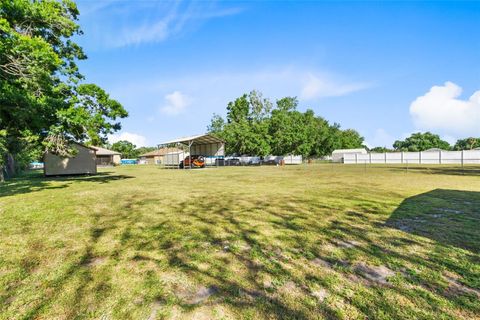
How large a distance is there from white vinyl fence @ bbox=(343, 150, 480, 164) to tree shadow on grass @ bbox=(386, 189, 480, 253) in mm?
32290

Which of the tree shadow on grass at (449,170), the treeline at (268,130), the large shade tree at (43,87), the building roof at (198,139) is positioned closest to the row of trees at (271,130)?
the treeline at (268,130)

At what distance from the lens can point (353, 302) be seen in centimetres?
224

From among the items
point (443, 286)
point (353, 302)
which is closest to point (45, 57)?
point (353, 302)

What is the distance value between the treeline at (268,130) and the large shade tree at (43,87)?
26379mm

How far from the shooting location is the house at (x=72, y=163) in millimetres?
19719

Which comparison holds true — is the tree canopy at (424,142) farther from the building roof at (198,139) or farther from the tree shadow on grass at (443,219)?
the tree shadow on grass at (443,219)

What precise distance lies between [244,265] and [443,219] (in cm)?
465

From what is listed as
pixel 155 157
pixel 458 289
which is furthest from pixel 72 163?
pixel 155 157

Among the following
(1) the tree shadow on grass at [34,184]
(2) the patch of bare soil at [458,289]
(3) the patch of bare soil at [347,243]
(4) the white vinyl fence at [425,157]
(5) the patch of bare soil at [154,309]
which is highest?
(4) the white vinyl fence at [425,157]

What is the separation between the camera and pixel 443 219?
4.96 metres

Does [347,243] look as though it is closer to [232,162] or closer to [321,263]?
[321,263]

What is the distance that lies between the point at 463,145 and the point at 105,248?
123300mm

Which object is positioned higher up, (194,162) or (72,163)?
(72,163)

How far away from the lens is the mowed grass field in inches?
86.0
